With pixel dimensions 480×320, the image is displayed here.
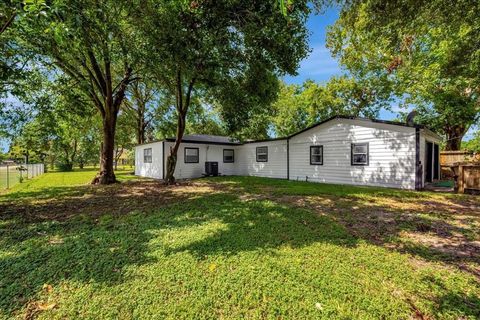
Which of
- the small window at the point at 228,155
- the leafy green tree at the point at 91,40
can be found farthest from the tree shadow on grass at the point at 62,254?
the small window at the point at 228,155

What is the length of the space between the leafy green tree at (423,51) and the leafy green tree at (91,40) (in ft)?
19.4

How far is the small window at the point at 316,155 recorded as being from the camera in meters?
11.4

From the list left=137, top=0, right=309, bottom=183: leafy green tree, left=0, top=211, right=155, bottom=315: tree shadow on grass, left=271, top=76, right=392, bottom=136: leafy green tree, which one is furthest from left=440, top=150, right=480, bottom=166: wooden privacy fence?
left=0, top=211, right=155, bottom=315: tree shadow on grass

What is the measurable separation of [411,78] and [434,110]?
245 centimetres

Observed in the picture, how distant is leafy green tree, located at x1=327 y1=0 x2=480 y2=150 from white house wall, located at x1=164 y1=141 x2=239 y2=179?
31.3ft

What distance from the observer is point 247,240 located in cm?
363

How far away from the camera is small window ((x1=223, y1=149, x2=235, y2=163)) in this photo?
1579 cm

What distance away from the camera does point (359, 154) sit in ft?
32.6

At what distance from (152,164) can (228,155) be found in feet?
16.6

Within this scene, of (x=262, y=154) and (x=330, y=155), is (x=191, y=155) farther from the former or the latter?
(x=330, y=155)

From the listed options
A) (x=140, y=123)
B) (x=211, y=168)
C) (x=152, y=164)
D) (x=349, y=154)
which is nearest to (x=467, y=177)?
(x=349, y=154)

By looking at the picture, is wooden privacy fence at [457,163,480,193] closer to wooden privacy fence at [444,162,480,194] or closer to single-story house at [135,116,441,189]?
wooden privacy fence at [444,162,480,194]

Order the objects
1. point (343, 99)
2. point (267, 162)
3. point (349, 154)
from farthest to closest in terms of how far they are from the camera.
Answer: point (343, 99) → point (267, 162) → point (349, 154)

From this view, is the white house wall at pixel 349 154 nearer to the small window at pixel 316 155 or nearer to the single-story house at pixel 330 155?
the single-story house at pixel 330 155
